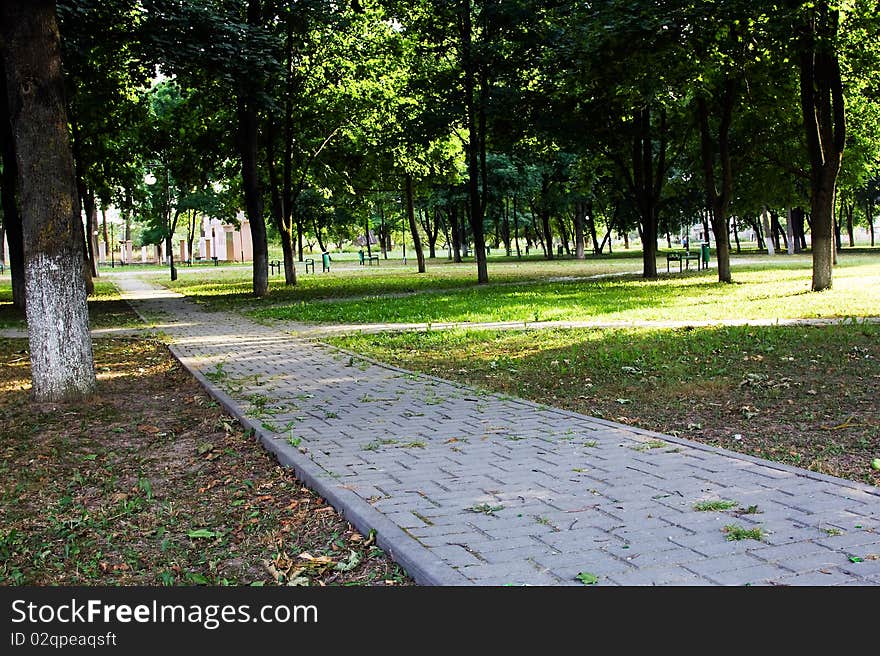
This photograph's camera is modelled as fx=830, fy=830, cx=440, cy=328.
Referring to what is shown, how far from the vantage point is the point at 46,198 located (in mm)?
7941

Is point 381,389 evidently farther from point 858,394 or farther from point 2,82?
point 2,82

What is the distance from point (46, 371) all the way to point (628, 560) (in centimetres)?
651

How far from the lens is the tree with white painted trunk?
25.8 feet

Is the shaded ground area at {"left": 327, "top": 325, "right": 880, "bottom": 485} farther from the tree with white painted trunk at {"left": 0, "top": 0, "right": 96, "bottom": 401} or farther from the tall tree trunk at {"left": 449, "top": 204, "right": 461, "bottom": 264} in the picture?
the tall tree trunk at {"left": 449, "top": 204, "right": 461, "bottom": 264}

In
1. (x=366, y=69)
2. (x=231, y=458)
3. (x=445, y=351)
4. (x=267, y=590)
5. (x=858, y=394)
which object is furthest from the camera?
(x=366, y=69)

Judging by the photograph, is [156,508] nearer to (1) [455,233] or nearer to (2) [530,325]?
(2) [530,325]

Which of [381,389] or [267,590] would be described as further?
[381,389]

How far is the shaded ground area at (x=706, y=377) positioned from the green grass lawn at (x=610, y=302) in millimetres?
2652

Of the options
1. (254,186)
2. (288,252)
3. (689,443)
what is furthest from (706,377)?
(288,252)

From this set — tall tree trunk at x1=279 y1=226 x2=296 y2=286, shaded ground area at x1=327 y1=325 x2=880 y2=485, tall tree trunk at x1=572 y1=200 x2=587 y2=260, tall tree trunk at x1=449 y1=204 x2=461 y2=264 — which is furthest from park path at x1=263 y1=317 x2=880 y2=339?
tall tree trunk at x1=449 y1=204 x2=461 y2=264

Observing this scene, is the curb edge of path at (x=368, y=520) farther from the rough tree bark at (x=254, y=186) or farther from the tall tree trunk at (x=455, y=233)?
the tall tree trunk at (x=455, y=233)

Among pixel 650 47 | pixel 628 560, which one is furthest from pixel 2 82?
pixel 628 560

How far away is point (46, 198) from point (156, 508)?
13.8 ft

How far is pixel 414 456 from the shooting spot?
19.1 ft
